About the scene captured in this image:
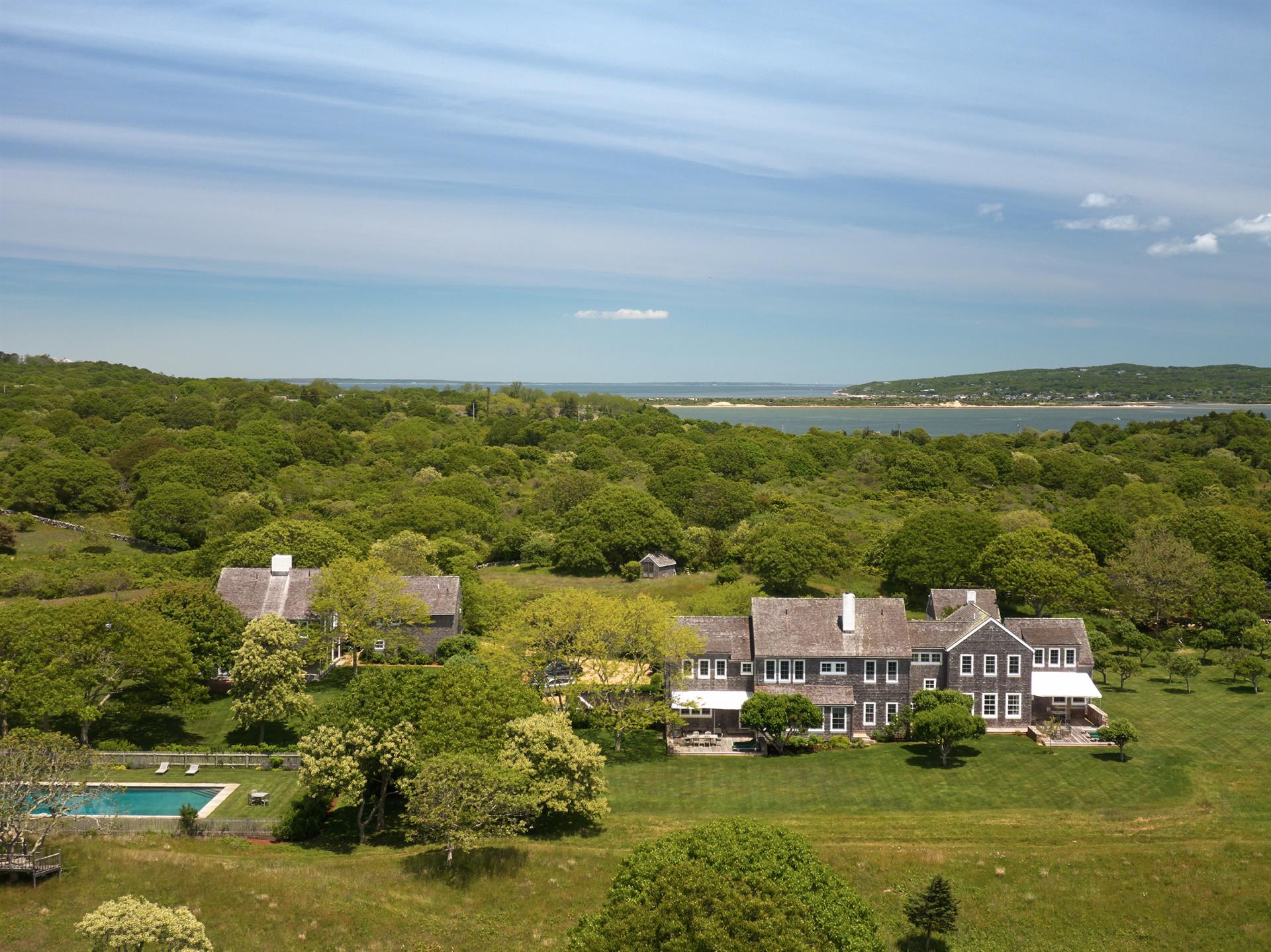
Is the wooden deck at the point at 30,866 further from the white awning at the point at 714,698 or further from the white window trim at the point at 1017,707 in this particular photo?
the white window trim at the point at 1017,707

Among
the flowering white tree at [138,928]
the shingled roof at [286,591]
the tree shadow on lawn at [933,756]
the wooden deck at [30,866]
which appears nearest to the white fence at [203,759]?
the wooden deck at [30,866]

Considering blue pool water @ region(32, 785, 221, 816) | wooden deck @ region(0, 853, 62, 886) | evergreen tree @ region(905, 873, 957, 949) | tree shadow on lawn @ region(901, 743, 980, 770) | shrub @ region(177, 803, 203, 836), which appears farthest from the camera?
tree shadow on lawn @ region(901, 743, 980, 770)

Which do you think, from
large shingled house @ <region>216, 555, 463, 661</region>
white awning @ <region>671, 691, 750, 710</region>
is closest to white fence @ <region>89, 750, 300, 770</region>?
large shingled house @ <region>216, 555, 463, 661</region>

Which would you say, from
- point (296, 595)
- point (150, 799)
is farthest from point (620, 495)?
point (150, 799)

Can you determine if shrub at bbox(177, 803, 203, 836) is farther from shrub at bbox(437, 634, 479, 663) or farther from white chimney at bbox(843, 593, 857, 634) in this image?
white chimney at bbox(843, 593, 857, 634)

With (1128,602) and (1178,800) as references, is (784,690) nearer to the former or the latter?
(1178,800)
